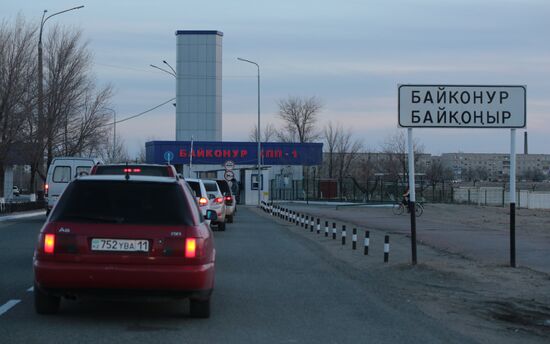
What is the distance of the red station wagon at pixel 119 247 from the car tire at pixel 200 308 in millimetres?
333

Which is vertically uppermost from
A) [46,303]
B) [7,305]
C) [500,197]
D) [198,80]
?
[198,80]

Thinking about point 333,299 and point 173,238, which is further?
point 333,299

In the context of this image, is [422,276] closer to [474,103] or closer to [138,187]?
[474,103]

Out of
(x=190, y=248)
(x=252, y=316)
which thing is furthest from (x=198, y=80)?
(x=190, y=248)

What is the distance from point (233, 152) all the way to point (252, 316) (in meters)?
54.9

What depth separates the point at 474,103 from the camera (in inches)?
629

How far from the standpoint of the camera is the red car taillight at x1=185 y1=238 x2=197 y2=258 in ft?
28.7

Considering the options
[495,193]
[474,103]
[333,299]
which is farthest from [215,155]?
[333,299]

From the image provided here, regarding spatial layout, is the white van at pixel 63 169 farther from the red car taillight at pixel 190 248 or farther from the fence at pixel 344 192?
the fence at pixel 344 192

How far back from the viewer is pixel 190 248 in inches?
345

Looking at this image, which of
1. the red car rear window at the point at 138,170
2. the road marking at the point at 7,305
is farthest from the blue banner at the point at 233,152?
the road marking at the point at 7,305

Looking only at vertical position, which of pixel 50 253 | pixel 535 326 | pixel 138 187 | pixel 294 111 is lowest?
pixel 535 326

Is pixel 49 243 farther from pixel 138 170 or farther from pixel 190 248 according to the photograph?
pixel 138 170

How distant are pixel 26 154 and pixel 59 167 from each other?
8.87 m
